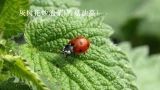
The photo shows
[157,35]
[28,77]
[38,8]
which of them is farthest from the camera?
[157,35]

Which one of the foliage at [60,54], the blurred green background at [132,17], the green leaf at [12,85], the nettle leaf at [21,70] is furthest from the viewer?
the blurred green background at [132,17]

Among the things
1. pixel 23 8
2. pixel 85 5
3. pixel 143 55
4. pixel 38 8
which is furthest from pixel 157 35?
pixel 23 8

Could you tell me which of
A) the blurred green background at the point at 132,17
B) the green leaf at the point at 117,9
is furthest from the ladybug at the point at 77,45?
the green leaf at the point at 117,9

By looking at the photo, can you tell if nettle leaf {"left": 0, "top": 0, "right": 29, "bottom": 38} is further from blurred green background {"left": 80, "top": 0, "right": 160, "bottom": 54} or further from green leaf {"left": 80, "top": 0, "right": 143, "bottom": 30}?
green leaf {"left": 80, "top": 0, "right": 143, "bottom": 30}

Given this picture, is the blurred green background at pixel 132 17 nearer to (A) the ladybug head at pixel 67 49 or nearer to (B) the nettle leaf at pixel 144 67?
(B) the nettle leaf at pixel 144 67

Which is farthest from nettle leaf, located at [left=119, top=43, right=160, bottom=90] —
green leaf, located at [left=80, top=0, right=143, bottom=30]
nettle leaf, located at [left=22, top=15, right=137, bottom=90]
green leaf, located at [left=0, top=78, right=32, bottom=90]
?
green leaf, located at [left=0, top=78, right=32, bottom=90]

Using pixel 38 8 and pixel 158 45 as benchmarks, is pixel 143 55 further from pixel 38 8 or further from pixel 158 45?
pixel 38 8

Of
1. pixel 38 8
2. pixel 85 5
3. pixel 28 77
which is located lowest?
pixel 28 77
